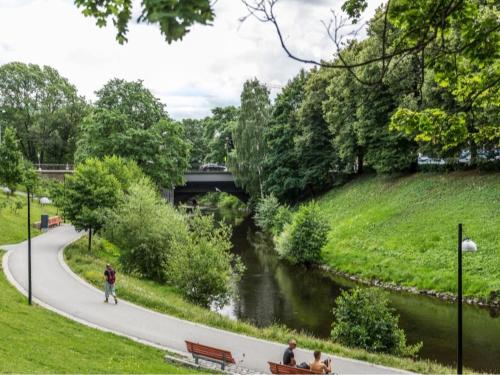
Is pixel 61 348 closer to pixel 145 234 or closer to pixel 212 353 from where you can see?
pixel 212 353

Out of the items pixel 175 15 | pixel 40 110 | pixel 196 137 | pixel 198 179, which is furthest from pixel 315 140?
pixel 196 137

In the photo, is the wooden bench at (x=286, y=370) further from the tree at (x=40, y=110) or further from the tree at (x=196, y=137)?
the tree at (x=196, y=137)

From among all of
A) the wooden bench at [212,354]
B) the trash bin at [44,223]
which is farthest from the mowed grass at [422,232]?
the trash bin at [44,223]

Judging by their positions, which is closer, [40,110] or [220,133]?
[40,110]

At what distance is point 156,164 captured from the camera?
5388 centimetres

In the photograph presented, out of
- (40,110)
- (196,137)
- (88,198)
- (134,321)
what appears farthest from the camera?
(196,137)

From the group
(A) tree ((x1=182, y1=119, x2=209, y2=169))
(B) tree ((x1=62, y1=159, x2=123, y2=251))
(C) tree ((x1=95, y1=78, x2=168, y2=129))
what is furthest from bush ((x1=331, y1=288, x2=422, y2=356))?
(A) tree ((x1=182, y1=119, x2=209, y2=169))

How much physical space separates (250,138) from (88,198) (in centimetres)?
3306

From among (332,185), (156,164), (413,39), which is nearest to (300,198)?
(332,185)

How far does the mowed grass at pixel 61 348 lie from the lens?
13000 millimetres

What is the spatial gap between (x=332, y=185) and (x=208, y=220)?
36.6 m

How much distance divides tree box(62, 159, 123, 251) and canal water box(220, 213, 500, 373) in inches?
392

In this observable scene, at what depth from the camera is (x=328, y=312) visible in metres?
27.7

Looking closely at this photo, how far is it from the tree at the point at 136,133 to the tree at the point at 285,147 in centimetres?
1106
